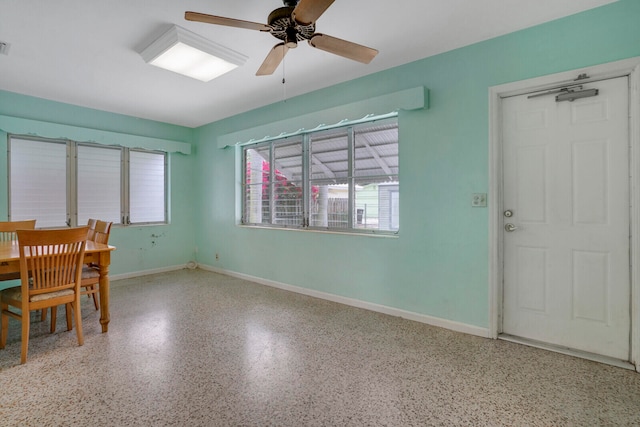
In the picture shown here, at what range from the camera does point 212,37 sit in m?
2.51

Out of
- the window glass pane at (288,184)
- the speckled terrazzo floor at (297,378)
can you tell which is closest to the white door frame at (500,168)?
the speckled terrazzo floor at (297,378)

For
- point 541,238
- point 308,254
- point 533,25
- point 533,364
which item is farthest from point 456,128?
point 308,254

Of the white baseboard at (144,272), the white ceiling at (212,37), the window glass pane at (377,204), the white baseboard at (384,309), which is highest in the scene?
the white ceiling at (212,37)

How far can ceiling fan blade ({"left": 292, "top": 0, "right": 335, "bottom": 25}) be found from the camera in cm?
151

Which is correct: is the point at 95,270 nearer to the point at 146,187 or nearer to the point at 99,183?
the point at 99,183

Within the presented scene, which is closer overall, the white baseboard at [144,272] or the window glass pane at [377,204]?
the window glass pane at [377,204]

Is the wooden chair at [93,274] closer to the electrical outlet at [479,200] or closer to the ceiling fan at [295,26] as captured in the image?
the ceiling fan at [295,26]

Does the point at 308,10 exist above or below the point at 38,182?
above

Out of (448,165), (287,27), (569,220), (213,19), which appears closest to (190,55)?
(213,19)

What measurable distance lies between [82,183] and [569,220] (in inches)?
221

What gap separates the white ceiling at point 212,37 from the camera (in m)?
2.12

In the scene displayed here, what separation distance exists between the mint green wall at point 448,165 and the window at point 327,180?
21 cm

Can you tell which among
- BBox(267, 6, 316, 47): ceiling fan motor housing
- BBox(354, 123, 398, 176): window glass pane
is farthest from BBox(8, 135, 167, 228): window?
BBox(267, 6, 316, 47): ceiling fan motor housing

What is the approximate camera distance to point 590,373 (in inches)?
78.9
